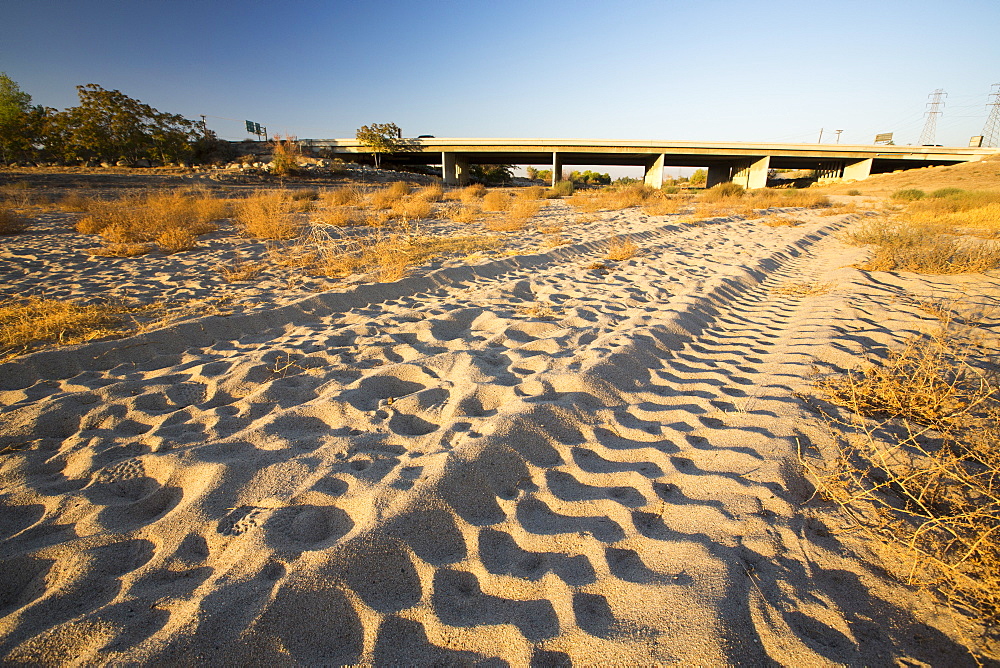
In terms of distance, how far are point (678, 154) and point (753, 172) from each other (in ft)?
23.6

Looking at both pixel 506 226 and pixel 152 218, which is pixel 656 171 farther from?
pixel 152 218

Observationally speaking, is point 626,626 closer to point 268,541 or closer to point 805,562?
point 805,562

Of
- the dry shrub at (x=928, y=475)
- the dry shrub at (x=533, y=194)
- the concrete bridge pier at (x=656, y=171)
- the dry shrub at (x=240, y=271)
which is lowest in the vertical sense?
the dry shrub at (x=928, y=475)

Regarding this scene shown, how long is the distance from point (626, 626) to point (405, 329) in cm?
289

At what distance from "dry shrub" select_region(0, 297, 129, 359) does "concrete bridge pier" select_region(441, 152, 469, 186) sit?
31.5 metres

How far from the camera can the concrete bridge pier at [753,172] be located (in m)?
33.4

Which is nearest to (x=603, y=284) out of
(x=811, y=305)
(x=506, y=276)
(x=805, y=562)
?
(x=506, y=276)

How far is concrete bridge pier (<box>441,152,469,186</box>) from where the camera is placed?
35000 millimetres

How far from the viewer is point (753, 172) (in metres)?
34.7

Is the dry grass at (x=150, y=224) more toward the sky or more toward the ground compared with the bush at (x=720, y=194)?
more toward the ground

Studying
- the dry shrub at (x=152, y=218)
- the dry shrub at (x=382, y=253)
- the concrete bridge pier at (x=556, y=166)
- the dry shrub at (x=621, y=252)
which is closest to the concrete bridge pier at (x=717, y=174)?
the concrete bridge pier at (x=556, y=166)

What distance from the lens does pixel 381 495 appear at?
1662 mm

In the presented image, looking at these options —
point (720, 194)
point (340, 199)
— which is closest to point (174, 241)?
point (340, 199)

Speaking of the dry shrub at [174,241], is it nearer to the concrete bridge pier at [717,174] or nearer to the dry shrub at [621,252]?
the dry shrub at [621,252]
